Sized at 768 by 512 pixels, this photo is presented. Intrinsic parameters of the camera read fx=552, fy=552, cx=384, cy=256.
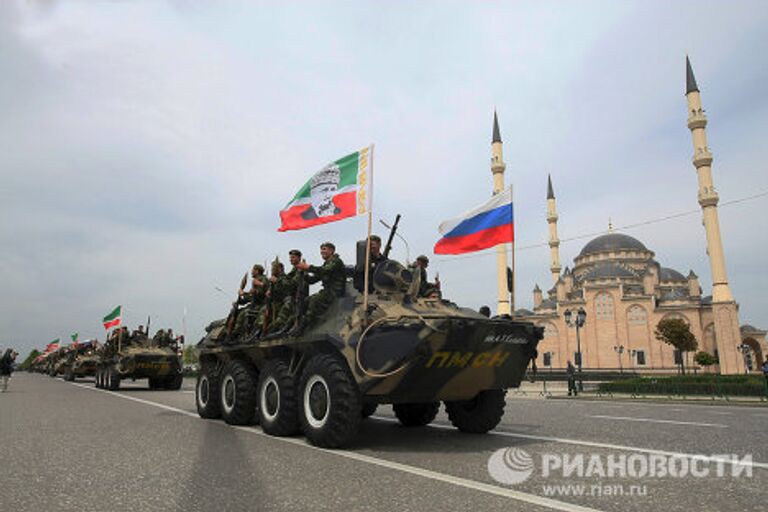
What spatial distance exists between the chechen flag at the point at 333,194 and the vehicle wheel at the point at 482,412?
3.11 metres

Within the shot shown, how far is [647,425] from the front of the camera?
8.97 metres

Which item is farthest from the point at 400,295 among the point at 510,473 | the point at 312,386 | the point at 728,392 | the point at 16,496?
the point at 728,392

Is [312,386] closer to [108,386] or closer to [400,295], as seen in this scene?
[400,295]

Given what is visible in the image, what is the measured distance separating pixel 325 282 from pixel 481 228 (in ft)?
10.2

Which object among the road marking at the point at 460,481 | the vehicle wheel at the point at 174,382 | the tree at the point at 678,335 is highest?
the tree at the point at 678,335

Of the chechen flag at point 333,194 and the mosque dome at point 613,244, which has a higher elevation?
the mosque dome at point 613,244

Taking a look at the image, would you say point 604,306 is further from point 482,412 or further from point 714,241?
point 482,412

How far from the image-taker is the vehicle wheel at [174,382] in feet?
71.7

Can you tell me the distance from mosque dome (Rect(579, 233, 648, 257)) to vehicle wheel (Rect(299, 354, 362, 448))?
3343 inches

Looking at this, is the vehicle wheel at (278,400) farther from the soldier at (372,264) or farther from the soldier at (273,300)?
the soldier at (372,264)

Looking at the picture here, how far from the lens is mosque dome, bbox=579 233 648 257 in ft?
277

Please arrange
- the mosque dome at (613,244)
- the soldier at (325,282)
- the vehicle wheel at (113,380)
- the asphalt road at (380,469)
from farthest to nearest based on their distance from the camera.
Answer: the mosque dome at (613,244)
the vehicle wheel at (113,380)
the soldier at (325,282)
the asphalt road at (380,469)

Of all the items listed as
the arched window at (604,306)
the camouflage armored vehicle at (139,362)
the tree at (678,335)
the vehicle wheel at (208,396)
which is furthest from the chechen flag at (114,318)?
the arched window at (604,306)

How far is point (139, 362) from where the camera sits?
20.5m
